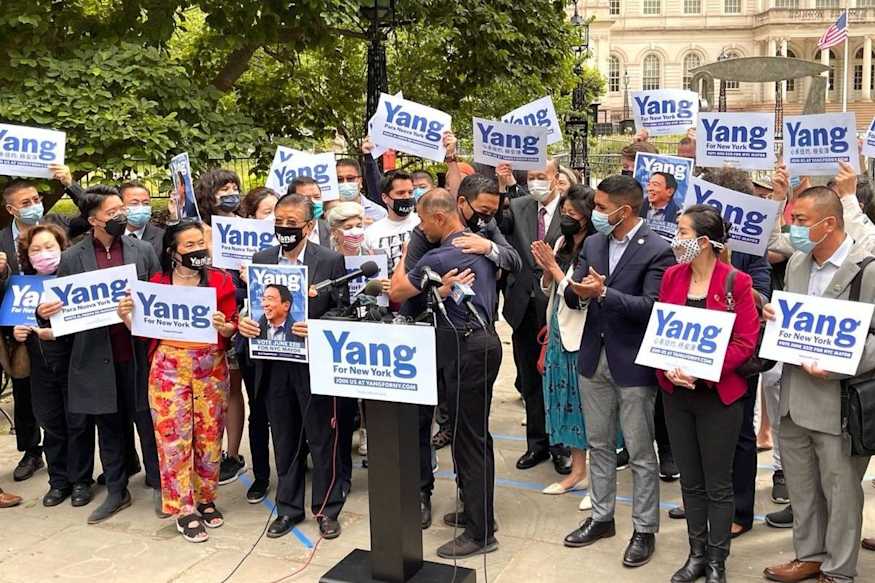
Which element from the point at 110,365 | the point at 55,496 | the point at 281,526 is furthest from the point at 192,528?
the point at 55,496

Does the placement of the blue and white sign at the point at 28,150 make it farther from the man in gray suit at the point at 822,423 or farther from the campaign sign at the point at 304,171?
the man in gray suit at the point at 822,423

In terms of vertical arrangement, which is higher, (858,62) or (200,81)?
(858,62)

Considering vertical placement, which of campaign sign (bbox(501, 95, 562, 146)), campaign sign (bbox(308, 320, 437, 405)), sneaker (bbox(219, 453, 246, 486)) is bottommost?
sneaker (bbox(219, 453, 246, 486))

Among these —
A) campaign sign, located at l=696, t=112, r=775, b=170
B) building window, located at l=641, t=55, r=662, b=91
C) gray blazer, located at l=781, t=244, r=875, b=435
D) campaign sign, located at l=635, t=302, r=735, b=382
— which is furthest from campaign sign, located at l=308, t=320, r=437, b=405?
building window, located at l=641, t=55, r=662, b=91

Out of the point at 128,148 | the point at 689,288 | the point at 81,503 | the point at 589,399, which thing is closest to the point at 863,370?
the point at 689,288

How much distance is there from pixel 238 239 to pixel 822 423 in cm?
396

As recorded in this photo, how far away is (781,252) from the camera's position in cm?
646

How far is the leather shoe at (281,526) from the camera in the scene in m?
6.16

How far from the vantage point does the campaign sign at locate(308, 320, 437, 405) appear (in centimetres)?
449

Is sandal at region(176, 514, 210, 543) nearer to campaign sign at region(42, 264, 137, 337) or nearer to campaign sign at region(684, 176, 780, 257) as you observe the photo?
campaign sign at region(42, 264, 137, 337)

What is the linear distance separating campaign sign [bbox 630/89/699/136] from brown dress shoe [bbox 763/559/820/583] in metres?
4.64

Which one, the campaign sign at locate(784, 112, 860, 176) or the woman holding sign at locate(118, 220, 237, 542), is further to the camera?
the campaign sign at locate(784, 112, 860, 176)

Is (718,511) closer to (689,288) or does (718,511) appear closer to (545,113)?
(689,288)

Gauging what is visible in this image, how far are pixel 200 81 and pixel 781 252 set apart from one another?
8579 mm
